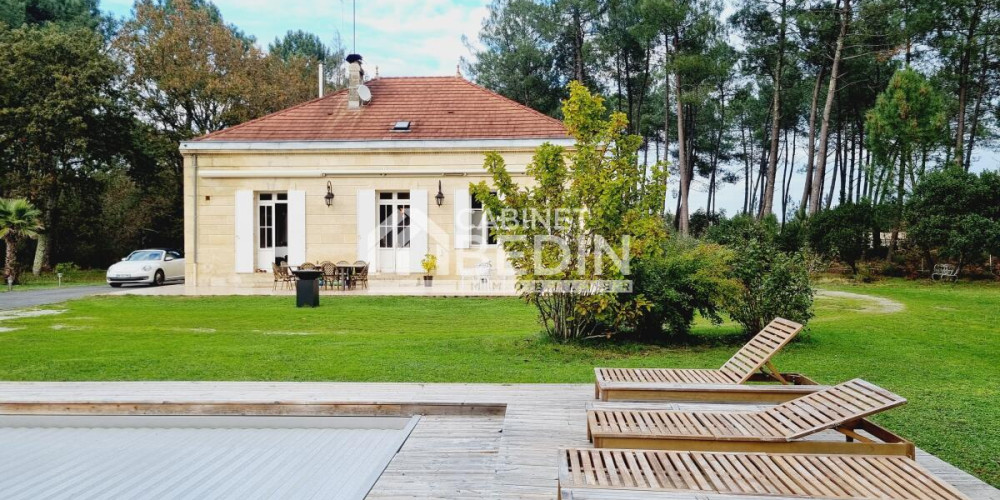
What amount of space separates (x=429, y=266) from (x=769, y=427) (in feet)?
46.1

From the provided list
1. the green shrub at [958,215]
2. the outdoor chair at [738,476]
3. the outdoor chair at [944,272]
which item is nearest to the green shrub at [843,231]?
the green shrub at [958,215]

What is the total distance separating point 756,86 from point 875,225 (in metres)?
14.5

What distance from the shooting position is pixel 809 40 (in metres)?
26.3

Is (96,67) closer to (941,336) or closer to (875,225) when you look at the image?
(941,336)

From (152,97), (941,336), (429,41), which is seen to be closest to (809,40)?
(429,41)

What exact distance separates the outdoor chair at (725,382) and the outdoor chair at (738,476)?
1424 mm

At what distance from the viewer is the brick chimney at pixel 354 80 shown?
19234 mm

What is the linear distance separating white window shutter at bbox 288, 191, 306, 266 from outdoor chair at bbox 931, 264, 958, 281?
62.6 feet

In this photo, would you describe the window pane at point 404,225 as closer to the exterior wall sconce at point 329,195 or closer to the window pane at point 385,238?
the window pane at point 385,238

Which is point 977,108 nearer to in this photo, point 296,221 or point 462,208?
point 462,208

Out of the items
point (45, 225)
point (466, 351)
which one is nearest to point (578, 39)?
point (45, 225)

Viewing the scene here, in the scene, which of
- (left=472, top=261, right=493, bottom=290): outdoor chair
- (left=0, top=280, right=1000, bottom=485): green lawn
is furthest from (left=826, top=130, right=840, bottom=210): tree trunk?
(left=472, top=261, right=493, bottom=290): outdoor chair

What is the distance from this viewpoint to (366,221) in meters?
17.5

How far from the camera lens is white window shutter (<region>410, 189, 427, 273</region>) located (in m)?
17.4
